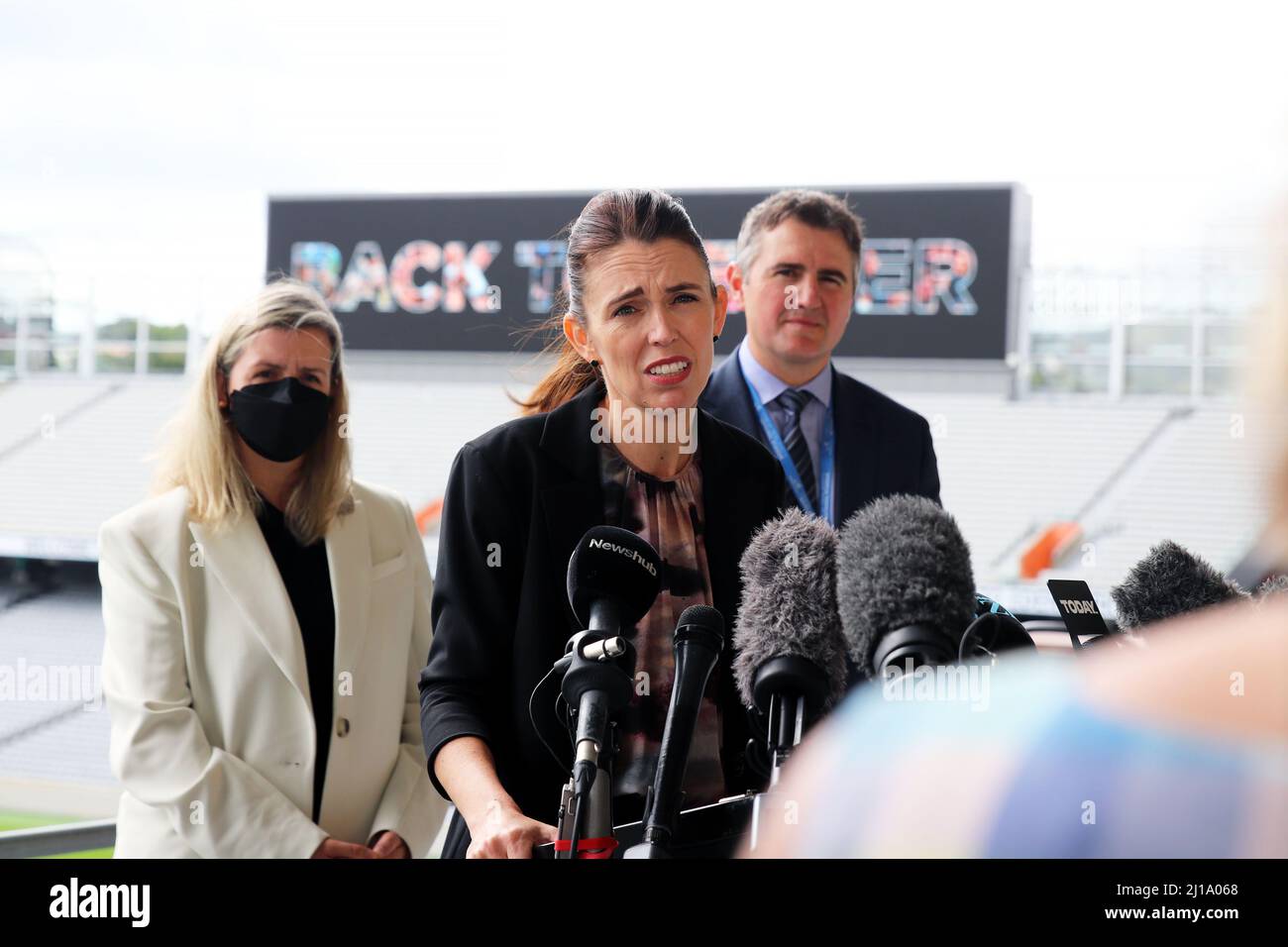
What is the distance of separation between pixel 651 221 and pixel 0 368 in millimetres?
9712

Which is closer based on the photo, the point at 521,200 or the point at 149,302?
the point at 521,200

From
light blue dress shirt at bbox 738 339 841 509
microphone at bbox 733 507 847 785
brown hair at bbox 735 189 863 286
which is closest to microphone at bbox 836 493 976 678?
microphone at bbox 733 507 847 785

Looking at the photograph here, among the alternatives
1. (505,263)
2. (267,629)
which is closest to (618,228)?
(267,629)

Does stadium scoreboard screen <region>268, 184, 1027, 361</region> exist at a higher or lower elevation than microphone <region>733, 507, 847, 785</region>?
higher

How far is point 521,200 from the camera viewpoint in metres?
5.39

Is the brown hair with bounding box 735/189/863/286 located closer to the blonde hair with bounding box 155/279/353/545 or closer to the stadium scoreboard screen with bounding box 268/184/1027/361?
the blonde hair with bounding box 155/279/353/545

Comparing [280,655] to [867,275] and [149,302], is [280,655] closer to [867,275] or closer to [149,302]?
[867,275]

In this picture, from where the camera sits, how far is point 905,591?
761 mm

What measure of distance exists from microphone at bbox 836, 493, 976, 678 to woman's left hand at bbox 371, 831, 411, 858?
1.08 meters

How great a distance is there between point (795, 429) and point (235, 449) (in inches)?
31.6

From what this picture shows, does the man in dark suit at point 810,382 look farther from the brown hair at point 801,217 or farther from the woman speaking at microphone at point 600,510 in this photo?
the woman speaking at microphone at point 600,510

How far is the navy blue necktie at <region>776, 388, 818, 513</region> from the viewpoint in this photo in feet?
5.74
